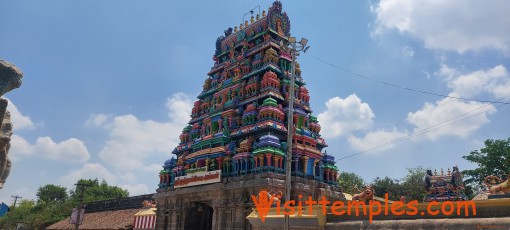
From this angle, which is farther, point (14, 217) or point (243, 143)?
point (14, 217)

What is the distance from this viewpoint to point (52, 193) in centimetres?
9675

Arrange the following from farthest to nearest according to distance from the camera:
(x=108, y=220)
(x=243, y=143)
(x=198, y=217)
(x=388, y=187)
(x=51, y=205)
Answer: (x=51, y=205), (x=388, y=187), (x=108, y=220), (x=198, y=217), (x=243, y=143)

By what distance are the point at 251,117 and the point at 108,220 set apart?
98.2 feet

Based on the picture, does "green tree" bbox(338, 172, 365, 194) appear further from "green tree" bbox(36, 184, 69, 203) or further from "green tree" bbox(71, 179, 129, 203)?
"green tree" bbox(36, 184, 69, 203)

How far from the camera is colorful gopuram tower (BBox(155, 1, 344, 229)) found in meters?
29.9

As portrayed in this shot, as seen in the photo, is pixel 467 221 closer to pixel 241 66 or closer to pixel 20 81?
pixel 20 81

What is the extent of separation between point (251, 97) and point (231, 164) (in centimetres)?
694

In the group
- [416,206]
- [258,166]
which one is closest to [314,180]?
[258,166]

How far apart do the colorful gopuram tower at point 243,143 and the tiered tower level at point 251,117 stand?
3.2 inches

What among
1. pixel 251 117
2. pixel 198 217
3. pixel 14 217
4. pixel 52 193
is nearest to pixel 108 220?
pixel 198 217

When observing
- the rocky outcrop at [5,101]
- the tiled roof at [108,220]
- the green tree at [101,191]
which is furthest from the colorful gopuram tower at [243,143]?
the green tree at [101,191]

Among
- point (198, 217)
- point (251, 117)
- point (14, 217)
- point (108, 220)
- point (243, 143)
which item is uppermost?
point (251, 117)

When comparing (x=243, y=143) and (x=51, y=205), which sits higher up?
(x=243, y=143)

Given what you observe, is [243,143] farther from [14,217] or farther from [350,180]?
[14,217]
